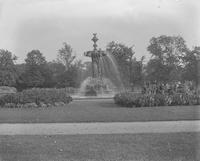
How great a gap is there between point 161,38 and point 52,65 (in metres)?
24.9

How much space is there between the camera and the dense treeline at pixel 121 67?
61656mm

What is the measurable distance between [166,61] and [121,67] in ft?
27.6

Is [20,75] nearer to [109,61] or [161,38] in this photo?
[161,38]

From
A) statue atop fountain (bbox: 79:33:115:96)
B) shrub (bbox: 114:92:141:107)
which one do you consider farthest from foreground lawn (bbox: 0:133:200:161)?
statue atop fountain (bbox: 79:33:115:96)

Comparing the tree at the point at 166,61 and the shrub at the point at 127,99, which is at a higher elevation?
the tree at the point at 166,61

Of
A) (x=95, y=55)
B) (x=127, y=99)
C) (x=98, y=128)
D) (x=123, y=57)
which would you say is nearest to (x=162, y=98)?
(x=127, y=99)

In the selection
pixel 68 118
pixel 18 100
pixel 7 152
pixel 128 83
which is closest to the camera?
pixel 7 152

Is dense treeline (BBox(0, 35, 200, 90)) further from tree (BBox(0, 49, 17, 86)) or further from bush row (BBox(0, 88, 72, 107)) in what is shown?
bush row (BBox(0, 88, 72, 107))

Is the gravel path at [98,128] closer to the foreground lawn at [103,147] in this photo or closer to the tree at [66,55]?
the foreground lawn at [103,147]

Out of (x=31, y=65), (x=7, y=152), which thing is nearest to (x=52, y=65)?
(x=31, y=65)

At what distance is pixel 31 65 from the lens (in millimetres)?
72875

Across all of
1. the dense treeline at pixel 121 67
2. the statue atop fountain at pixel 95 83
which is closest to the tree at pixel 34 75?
the dense treeline at pixel 121 67

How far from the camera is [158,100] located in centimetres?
1592

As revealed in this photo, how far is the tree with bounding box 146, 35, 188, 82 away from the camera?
6256 cm
